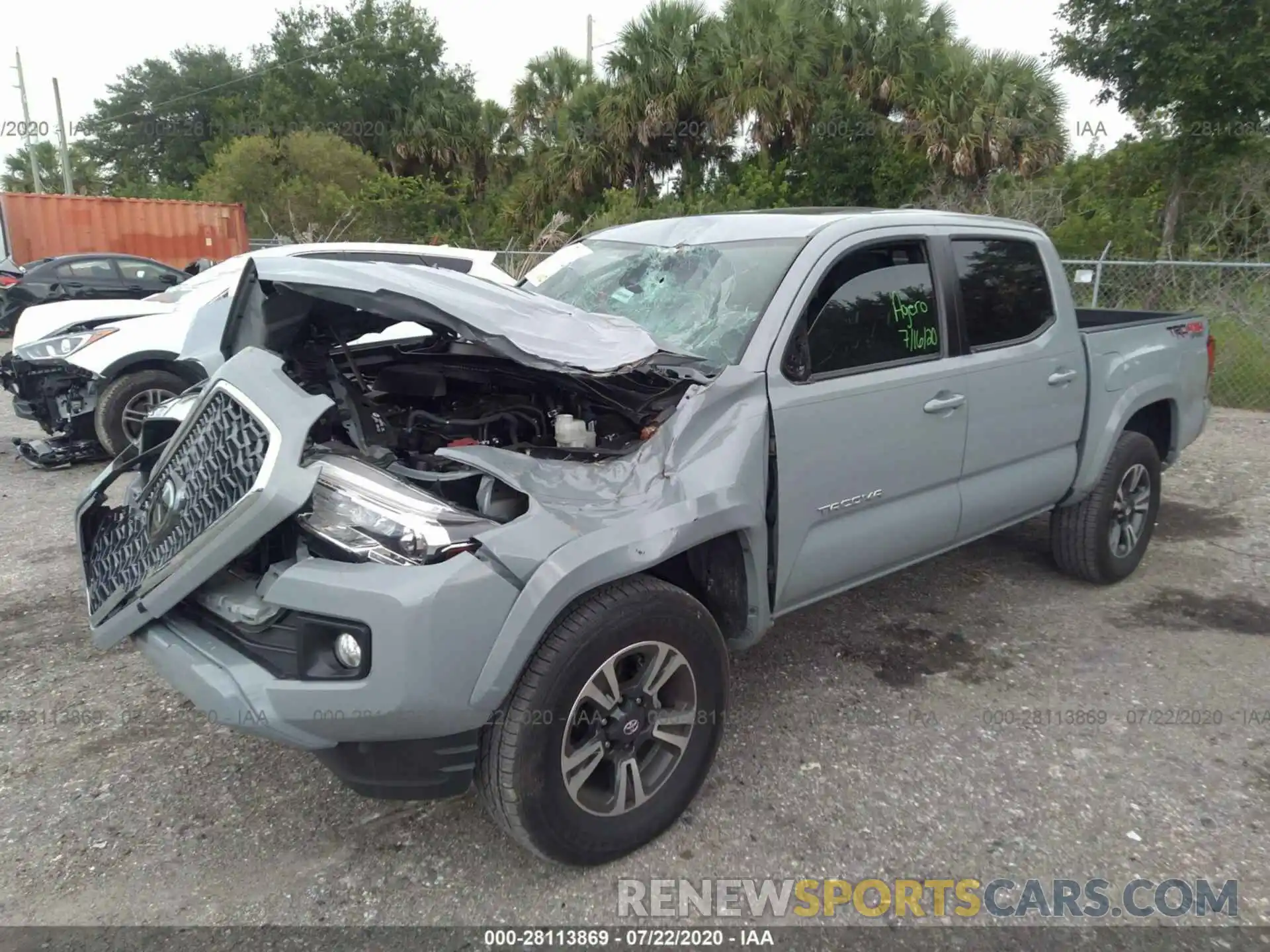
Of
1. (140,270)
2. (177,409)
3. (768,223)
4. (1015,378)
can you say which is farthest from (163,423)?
(140,270)

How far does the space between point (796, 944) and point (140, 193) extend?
1633 inches

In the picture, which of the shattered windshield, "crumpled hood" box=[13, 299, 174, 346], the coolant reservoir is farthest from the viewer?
"crumpled hood" box=[13, 299, 174, 346]

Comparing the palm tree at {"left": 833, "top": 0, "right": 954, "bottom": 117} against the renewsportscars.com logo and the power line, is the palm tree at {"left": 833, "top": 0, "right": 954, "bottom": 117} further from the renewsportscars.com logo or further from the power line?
the power line

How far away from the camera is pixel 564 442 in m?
2.90

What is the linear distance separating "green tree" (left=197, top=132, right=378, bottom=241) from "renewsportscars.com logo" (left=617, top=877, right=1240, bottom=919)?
70.5 feet

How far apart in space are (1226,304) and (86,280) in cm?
1605

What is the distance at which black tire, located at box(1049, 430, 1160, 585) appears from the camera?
15.0ft

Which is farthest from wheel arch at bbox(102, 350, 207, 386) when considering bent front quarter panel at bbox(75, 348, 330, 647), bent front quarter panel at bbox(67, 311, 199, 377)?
bent front quarter panel at bbox(75, 348, 330, 647)

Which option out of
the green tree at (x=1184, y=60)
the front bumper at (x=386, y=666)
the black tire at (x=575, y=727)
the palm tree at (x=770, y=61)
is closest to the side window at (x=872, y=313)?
the black tire at (x=575, y=727)

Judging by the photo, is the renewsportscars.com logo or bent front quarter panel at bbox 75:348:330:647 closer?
bent front quarter panel at bbox 75:348:330:647

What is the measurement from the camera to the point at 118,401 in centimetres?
679

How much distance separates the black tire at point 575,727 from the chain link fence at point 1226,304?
8.45 m

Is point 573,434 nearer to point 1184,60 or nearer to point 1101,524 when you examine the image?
point 1101,524

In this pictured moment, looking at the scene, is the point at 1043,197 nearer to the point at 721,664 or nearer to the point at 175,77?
the point at 721,664
